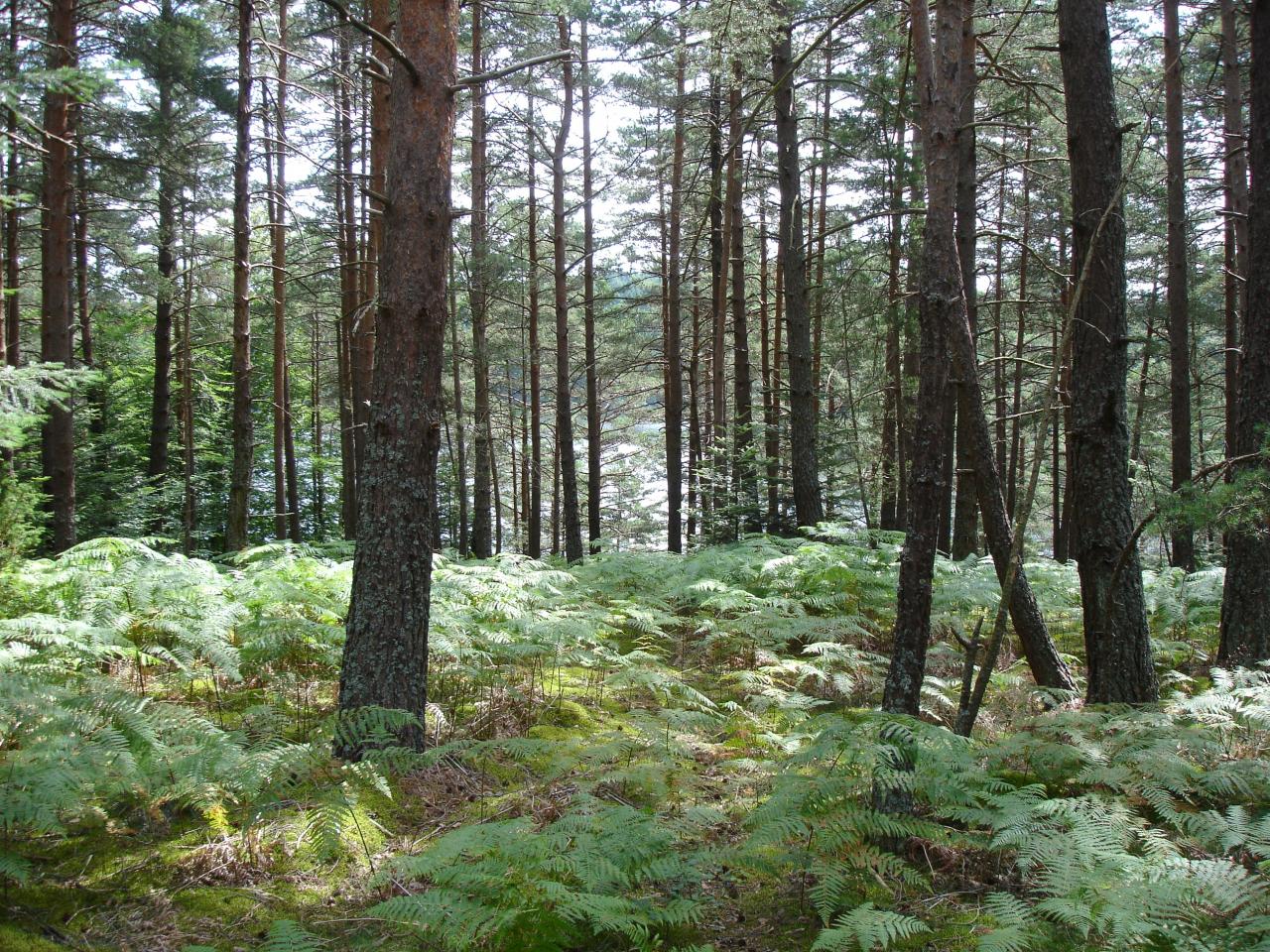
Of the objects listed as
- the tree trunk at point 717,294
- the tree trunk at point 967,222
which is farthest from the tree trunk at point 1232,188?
the tree trunk at point 717,294

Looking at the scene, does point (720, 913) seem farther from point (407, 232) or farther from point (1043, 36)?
point (1043, 36)

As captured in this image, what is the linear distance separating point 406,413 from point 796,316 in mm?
8358

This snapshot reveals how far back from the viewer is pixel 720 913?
11.3 feet

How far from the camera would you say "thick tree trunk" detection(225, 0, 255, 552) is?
10.6 metres

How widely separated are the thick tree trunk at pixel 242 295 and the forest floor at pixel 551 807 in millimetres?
5055

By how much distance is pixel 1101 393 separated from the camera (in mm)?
5445

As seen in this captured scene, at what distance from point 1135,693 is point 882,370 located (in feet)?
37.9

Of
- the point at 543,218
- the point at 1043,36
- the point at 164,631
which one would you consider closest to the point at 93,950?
the point at 164,631

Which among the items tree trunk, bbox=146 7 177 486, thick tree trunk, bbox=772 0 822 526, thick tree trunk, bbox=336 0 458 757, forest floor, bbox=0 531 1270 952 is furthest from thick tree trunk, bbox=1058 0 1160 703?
tree trunk, bbox=146 7 177 486

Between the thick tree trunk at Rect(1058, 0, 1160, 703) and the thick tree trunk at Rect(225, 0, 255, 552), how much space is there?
10020mm

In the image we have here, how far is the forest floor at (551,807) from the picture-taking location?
2.89 m

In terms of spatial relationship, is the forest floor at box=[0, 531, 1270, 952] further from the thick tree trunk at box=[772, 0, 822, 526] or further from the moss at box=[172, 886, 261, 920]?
the thick tree trunk at box=[772, 0, 822, 526]

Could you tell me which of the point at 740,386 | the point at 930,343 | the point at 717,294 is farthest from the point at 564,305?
the point at 930,343

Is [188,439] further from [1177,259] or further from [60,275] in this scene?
[1177,259]
